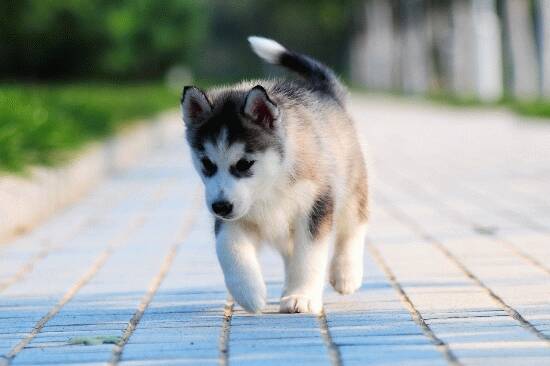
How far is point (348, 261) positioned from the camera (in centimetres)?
614

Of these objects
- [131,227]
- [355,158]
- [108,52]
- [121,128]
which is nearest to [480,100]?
[108,52]

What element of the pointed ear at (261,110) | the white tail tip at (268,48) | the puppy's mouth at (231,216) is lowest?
the puppy's mouth at (231,216)

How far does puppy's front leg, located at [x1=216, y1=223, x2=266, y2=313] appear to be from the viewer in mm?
5422

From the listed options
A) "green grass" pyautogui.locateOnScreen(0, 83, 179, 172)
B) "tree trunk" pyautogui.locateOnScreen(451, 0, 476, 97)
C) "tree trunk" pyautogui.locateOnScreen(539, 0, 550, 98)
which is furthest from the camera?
"tree trunk" pyautogui.locateOnScreen(451, 0, 476, 97)

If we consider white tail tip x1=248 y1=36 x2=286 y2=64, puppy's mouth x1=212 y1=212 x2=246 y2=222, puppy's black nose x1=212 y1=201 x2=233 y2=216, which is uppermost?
white tail tip x1=248 y1=36 x2=286 y2=64

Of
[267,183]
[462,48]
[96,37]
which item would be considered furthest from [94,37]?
[267,183]

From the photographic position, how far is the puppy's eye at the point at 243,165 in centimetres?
539

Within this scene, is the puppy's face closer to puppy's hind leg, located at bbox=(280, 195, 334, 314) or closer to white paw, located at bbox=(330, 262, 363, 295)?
puppy's hind leg, located at bbox=(280, 195, 334, 314)

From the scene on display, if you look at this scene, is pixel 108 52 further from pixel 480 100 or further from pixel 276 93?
pixel 276 93

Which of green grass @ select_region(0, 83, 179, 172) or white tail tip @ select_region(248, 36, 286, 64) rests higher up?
white tail tip @ select_region(248, 36, 286, 64)

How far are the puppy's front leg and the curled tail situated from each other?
1309 mm

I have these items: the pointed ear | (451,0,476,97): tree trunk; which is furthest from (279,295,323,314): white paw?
(451,0,476,97): tree trunk

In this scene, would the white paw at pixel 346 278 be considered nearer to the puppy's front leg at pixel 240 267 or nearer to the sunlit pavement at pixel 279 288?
the sunlit pavement at pixel 279 288

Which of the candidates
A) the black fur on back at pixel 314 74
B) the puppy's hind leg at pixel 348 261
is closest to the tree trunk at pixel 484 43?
the black fur on back at pixel 314 74
